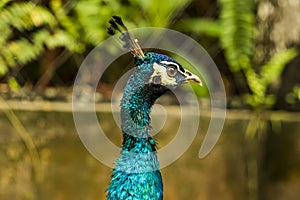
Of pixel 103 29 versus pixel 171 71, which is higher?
pixel 103 29

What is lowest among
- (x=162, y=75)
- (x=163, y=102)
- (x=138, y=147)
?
(x=138, y=147)

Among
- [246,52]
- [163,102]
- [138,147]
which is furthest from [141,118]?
[246,52]

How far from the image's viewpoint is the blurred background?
3.12 metres

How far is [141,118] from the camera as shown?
2002mm

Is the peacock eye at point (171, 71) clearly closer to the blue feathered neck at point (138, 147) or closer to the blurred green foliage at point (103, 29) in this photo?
the blue feathered neck at point (138, 147)

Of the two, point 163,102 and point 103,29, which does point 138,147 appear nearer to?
point 163,102

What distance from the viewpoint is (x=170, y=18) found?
11.2ft

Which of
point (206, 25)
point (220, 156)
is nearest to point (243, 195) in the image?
point (220, 156)

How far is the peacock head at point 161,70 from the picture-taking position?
6.44ft

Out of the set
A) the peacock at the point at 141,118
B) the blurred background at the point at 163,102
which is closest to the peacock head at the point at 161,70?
the peacock at the point at 141,118

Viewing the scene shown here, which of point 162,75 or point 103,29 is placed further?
point 103,29

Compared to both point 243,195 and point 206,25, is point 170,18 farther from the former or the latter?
point 243,195

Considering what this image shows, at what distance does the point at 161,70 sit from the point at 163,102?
125 cm

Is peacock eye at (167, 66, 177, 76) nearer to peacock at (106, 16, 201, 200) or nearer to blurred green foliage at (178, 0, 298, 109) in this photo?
peacock at (106, 16, 201, 200)
